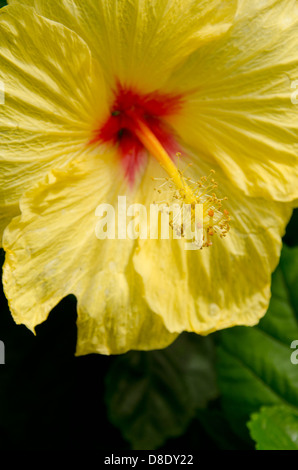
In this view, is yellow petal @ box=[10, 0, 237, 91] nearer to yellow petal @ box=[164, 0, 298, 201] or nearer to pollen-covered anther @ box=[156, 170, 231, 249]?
yellow petal @ box=[164, 0, 298, 201]

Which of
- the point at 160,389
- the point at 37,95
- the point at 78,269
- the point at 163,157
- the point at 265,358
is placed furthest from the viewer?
the point at 160,389

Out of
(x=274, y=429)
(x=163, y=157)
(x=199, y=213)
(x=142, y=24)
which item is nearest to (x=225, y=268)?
(x=199, y=213)

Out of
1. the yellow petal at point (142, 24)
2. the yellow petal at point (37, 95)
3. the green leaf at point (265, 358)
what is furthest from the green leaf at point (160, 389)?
the yellow petal at point (142, 24)

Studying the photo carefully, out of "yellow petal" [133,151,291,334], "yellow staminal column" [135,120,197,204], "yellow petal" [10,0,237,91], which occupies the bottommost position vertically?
"yellow petal" [133,151,291,334]

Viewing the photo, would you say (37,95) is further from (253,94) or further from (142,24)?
(253,94)

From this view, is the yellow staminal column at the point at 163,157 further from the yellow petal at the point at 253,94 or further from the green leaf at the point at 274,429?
the green leaf at the point at 274,429

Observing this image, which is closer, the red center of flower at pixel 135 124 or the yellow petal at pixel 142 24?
the yellow petal at pixel 142 24

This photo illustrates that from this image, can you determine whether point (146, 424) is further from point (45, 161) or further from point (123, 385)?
point (45, 161)

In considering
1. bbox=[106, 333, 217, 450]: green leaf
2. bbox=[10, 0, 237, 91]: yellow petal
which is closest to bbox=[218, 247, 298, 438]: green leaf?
bbox=[106, 333, 217, 450]: green leaf
